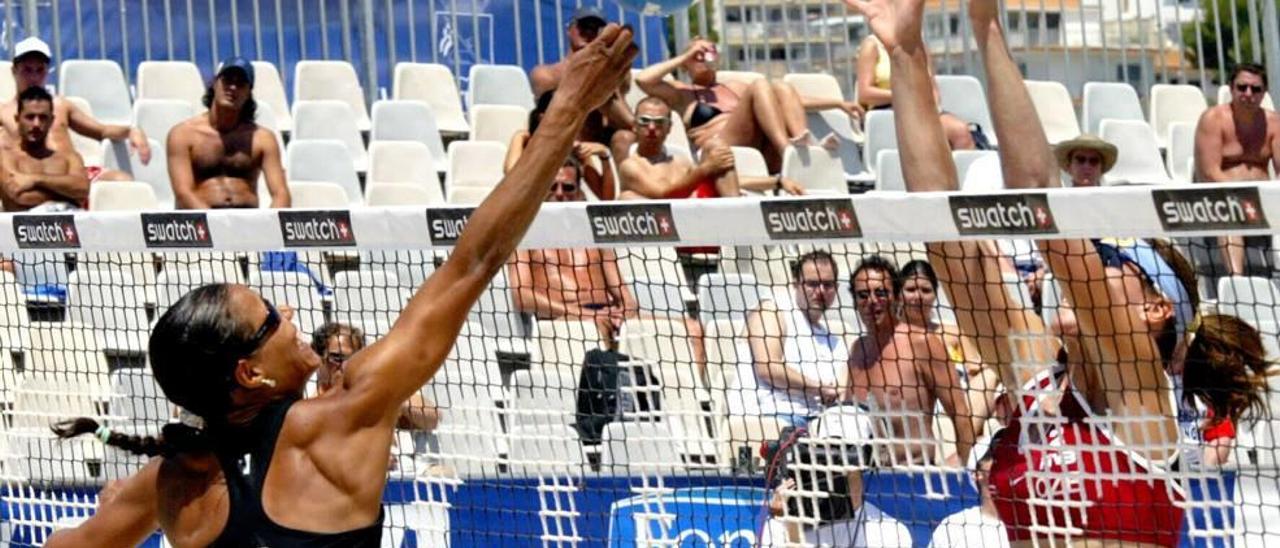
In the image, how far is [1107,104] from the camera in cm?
1273

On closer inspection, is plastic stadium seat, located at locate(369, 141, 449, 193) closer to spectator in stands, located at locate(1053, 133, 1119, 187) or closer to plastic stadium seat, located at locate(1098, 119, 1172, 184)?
spectator in stands, located at locate(1053, 133, 1119, 187)

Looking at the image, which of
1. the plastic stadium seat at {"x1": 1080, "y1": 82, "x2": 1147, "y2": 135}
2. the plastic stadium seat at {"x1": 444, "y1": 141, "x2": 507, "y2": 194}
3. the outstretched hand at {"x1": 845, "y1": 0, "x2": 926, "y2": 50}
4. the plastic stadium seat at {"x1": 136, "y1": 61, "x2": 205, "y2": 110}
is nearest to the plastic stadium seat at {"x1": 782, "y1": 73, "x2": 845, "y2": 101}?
the plastic stadium seat at {"x1": 1080, "y1": 82, "x2": 1147, "y2": 135}

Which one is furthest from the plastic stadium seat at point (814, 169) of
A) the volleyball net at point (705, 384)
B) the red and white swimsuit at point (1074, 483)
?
the red and white swimsuit at point (1074, 483)

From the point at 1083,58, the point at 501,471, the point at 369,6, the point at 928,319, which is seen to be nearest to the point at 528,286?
the point at 501,471

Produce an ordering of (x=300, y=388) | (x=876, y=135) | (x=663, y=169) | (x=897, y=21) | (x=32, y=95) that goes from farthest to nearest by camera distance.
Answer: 1. (x=876, y=135)
2. (x=32, y=95)
3. (x=663, y=169)
4. (x=897, y=21)
5. (x=300, y=388)

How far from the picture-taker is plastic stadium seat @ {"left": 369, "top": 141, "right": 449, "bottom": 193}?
10.9 m

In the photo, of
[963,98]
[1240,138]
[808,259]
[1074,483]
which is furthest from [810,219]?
[963,98]

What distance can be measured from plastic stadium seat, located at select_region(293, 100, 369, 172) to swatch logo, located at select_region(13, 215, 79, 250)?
17.4 feet

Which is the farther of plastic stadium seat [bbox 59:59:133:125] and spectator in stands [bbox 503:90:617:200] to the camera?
plastic stadium seat [bbox 59:59:133:125]

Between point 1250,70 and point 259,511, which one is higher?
point 1250,70

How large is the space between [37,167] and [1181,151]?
6200 mm

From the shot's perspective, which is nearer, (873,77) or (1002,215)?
(1002,215)

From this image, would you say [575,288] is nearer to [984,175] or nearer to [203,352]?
[984,175]

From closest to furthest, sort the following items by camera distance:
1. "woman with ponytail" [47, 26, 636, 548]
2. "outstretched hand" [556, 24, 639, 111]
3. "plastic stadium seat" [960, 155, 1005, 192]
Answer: "outstretched hand" [556, 24, 639, 111], "woman with ponytail" [47, 26, 636, 548], "plastic stadium seat" [960, 155, 1005, 192]
